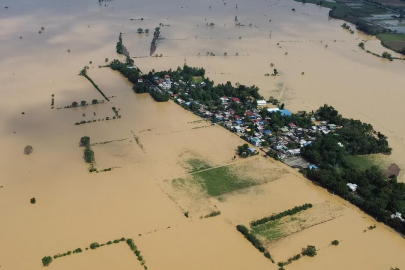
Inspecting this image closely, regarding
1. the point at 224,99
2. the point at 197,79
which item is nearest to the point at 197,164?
the point at 224,99

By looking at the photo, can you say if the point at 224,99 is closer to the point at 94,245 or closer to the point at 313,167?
the point at 313,167

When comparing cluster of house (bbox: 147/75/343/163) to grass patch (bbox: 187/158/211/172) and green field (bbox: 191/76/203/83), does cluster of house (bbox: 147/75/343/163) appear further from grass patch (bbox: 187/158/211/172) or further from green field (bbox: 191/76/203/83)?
green field (bbox: 191/76/203/83)

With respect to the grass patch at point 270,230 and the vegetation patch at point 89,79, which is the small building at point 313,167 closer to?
the grass patch at point 270,230

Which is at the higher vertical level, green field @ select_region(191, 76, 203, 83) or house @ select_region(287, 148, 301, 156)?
green field @ select_region(191, 76, 203, 83)

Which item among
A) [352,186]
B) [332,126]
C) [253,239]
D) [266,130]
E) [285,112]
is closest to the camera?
[253,239]

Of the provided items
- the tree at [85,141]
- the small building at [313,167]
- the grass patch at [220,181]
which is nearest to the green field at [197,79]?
the tree at [85,141]

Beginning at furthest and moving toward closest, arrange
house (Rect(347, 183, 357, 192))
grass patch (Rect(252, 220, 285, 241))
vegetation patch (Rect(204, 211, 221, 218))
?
house (Rect(347, 183, 357, 192))
vegetation patch (Rect(204, 211, 221, 218))
grass patch (Rect(252, 220, 285, 241))

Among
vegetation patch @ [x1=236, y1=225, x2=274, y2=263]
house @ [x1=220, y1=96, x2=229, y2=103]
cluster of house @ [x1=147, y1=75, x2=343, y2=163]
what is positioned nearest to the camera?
vegetation patch @ [x1=236, y1=225, x2=274, y2=263]

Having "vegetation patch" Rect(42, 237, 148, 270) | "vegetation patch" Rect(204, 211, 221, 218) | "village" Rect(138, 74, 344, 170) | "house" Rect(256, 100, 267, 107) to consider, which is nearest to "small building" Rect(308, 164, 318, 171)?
"village" Rect(138, 74, 344, 170)
